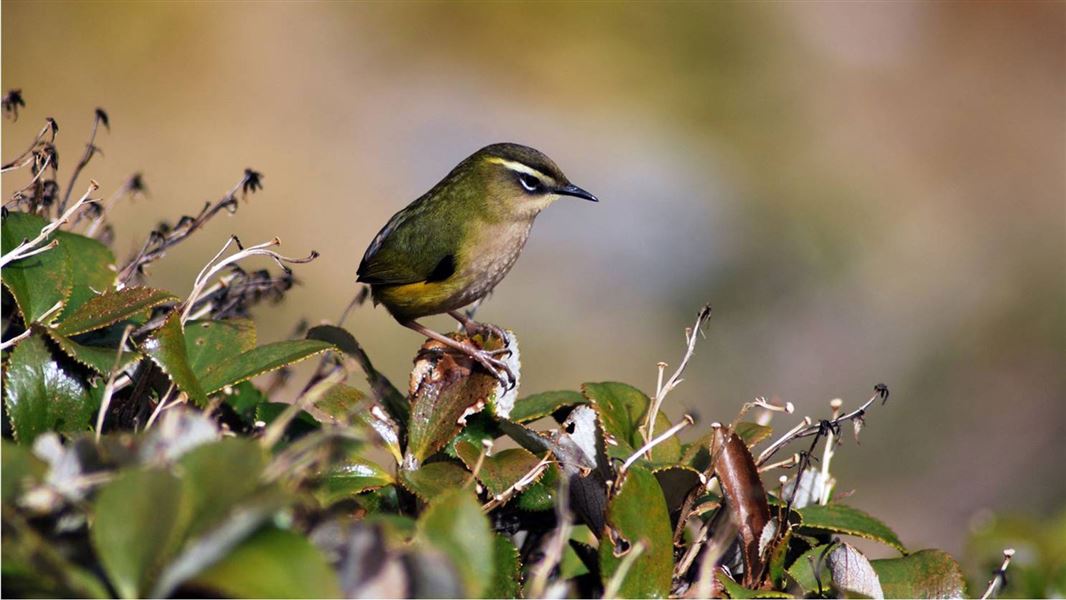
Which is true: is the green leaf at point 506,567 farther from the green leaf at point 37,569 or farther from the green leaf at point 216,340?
the green leaf at point 216,340

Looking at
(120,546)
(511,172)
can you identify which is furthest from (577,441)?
(511,172)

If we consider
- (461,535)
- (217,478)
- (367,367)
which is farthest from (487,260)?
(217,478)

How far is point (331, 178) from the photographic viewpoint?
8.80 m

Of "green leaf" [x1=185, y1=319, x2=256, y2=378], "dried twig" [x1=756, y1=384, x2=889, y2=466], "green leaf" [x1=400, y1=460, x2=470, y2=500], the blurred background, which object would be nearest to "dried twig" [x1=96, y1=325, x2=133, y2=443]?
"green leaf" [x1=185, y1=319, x2=256, y2=378]

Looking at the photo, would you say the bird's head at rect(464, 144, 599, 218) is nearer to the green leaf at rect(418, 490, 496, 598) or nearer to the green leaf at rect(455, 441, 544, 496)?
the green leaf at rect(455, 441, 544, 496)

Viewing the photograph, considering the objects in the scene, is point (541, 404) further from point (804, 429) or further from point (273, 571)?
point (273, 571)

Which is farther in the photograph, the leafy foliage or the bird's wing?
the bird's wing

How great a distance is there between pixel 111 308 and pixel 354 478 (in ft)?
1.78

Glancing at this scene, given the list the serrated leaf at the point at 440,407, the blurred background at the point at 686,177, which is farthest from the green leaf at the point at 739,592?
the blurred background at the point at 686,177

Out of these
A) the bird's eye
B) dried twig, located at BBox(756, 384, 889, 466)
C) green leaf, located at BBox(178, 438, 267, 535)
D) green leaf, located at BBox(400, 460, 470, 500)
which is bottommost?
green leaf, located at BBox(400, 460, 470, 500)

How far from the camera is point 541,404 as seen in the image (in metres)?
2.42

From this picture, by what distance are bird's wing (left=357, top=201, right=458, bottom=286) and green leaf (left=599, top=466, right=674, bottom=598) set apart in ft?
7.87

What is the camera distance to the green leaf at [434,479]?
1911 millimetres

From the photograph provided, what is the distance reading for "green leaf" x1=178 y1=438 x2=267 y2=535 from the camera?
4.14 ft
